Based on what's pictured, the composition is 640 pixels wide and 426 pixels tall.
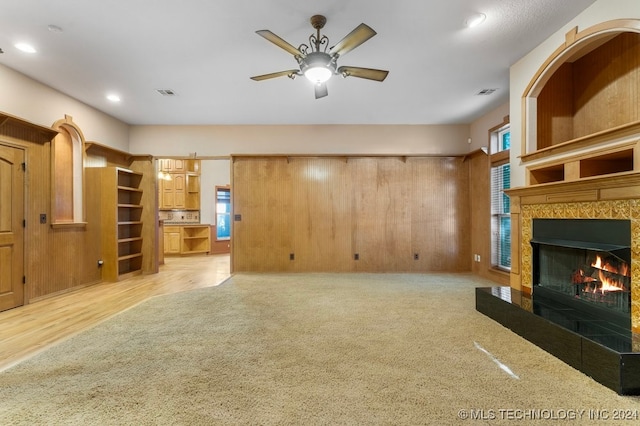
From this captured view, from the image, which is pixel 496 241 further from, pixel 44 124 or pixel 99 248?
pixel 44 124

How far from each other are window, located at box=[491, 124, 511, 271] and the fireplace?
1.87 metres

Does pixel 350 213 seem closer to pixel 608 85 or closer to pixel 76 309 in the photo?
pixel 608 85

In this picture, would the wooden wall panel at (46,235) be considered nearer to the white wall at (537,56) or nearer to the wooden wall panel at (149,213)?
the wooden wall panel at (149,213)

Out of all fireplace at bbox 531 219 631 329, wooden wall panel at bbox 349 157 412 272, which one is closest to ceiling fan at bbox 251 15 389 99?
fireplace at bbox 531 219 631 329

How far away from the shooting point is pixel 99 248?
5.03 m

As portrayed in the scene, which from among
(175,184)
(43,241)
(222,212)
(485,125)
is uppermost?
(485,125)

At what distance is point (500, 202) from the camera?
16.4 ft

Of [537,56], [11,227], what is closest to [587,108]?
[537,56]

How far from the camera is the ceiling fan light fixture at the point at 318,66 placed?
2645 millimetres

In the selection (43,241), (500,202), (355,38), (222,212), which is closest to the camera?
(355,38)

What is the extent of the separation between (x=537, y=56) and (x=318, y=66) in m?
2.37

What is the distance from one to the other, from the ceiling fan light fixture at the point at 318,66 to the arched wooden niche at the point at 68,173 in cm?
385

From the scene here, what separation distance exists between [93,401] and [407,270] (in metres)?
5.02

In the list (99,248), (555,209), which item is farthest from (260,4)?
(99,248)
